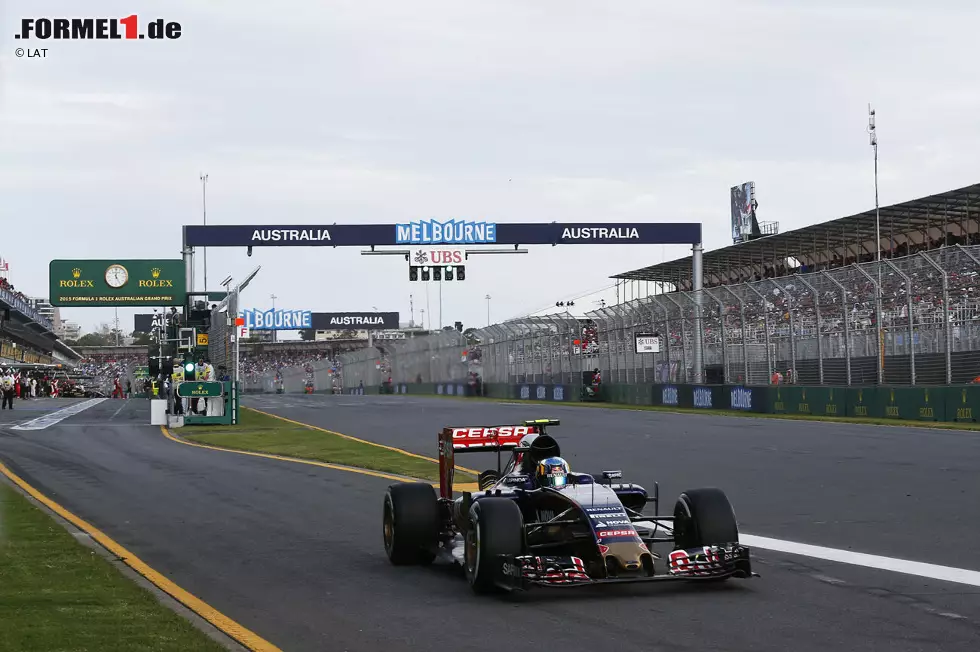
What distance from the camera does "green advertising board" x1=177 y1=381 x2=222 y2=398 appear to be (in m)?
33.3

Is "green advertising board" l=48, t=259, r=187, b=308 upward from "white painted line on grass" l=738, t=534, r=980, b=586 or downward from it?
upward

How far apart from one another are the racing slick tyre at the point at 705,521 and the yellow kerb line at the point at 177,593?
123 inches

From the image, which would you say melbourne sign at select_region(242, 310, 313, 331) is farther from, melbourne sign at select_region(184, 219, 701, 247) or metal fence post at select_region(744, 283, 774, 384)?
metal fence post at select_region(744, 283, 774, 384)

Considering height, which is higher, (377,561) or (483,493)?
(483,493)

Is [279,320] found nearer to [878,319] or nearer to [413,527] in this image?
[878,319]

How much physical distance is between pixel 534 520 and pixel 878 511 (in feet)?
15.1

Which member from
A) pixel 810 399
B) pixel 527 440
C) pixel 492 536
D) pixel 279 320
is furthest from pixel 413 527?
pixel 279 320

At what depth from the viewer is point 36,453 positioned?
79.8ft

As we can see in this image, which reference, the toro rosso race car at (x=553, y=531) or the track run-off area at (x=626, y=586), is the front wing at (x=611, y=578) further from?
the track run-off area at (x=626, y=586)

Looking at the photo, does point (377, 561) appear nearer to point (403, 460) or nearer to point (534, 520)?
point (534, 520)

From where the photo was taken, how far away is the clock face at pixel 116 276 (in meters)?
45.0

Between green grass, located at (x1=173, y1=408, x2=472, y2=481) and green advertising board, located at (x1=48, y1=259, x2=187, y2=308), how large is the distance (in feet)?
32.0

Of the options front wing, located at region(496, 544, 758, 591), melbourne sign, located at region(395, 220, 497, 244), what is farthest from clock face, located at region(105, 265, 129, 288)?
front wing, located at region(496, 544, 758, 591)

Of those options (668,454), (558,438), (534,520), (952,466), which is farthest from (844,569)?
(558,438)
